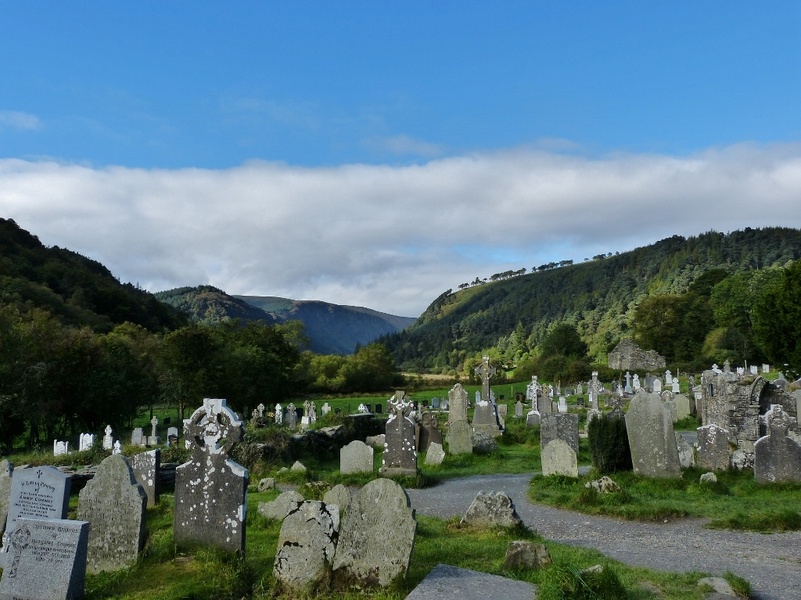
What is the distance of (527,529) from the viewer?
1052 cm

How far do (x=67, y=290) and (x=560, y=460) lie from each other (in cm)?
8078

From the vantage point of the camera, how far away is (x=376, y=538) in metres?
7.02

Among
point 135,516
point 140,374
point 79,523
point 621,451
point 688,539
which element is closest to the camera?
point 79,523

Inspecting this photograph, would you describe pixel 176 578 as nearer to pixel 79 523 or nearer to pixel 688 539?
pixel 79 523

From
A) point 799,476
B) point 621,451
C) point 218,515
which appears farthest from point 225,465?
point 799,476

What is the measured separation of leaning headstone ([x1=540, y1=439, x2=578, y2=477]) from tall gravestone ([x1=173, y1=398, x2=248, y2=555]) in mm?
9666

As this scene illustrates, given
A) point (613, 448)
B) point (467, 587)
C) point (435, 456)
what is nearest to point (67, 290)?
point (435, 456)

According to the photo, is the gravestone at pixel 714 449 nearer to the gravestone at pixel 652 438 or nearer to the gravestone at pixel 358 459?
the gravestone at pixel 652 438

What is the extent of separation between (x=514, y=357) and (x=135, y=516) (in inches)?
4608

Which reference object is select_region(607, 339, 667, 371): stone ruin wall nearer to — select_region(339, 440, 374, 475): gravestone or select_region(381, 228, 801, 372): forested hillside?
select_region(381, 228, 801, 372): forested hillside

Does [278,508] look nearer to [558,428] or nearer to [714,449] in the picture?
[558,428]

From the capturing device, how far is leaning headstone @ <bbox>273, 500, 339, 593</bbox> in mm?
7000

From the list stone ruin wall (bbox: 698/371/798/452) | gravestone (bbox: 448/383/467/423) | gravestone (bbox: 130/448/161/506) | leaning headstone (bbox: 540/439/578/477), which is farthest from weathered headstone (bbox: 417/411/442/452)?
gravestone (bbox: 130/448/161/506)

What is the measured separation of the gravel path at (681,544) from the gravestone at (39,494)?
22.2 ft
